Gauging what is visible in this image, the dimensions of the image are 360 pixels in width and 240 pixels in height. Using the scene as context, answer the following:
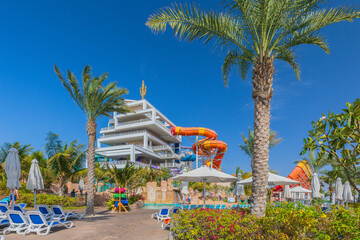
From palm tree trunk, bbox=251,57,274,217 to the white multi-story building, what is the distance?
40.7m

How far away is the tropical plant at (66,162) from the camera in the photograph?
71.2 ft

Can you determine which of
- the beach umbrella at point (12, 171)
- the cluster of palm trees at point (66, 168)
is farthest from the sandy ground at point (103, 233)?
the cluster of palm trees at point (66, 168)

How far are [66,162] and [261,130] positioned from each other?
19.1 m

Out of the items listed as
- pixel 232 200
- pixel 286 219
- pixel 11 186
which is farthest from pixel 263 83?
pixel 232 200

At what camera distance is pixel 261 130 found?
751cm

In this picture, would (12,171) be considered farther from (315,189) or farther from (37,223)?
(315,189)

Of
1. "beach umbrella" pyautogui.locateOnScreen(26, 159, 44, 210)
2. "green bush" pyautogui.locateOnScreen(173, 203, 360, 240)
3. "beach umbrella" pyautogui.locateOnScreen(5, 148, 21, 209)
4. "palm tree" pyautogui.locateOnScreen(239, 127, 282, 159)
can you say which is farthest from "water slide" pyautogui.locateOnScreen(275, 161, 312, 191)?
"beach umbrella" pyautogui.locateOnScreen(5, 148, 21, 209)

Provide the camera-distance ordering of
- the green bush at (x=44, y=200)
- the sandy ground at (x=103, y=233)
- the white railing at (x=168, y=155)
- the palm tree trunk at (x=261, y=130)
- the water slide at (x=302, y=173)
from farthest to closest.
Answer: the white railing at (x=168, y=155) → the water slide at (x=302, y=173) → the green bush at (x=44, y=200) → the sandy ground at (x=103, y=233) → the palm tree trunk at (x=261, y=130)

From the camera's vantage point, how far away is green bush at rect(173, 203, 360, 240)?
15.2 ft

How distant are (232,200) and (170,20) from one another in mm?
24052

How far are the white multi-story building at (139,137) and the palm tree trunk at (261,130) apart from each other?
4071 centimetres

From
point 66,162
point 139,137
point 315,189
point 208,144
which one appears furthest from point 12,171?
point 139,137

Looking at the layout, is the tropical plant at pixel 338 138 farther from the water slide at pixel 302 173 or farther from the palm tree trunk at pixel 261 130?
the water slide at pixel 302 173

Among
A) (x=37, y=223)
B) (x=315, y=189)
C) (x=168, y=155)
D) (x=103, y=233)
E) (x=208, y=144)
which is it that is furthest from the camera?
(x=168, y=155)
